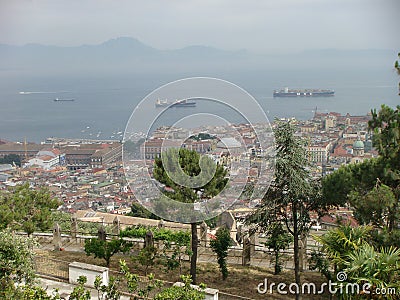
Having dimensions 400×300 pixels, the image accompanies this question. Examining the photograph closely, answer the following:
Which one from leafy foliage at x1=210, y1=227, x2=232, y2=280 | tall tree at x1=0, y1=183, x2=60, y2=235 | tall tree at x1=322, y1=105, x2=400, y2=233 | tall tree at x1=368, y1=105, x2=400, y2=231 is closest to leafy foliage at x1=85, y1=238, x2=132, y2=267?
tall tree at x1=0, y1=183, x2=60, y2=235

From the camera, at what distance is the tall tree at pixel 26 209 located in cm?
749

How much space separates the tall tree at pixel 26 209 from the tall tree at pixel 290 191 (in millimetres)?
3863

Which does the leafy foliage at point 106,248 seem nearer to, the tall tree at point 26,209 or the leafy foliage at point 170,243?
the leafy foliage at point 170,243

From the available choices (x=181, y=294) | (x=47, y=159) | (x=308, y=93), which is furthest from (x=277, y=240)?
(x=308, y=93)

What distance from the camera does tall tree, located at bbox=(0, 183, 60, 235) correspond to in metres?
7.49

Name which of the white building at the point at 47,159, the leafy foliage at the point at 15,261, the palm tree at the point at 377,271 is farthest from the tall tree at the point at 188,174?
the white building at the point at 47,159

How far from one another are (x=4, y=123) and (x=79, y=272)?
7961 cm

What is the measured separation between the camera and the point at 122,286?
21.2 feet

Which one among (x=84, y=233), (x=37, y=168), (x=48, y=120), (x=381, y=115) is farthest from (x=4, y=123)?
(x=381, y=115)

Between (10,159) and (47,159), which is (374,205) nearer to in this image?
(47,159)

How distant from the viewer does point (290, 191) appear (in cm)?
650

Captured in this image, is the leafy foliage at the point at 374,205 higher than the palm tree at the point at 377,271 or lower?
higher

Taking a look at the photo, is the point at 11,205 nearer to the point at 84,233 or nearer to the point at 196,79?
the point at 84,233

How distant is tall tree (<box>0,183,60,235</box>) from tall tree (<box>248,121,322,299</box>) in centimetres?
386
